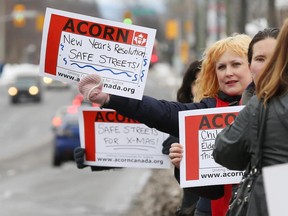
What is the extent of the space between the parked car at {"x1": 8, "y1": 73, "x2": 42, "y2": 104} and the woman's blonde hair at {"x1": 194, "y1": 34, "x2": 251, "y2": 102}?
52.7 metres

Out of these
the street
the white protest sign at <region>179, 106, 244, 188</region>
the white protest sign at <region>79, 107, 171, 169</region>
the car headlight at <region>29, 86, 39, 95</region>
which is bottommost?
the car headlight at <region>29, 86, 39, 95</region>

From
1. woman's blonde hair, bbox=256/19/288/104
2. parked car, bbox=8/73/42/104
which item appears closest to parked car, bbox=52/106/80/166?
woman's blonde hair, bbox=256/19/288/104

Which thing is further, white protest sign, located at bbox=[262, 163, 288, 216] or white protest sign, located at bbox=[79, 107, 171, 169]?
white protest sign, located at bbox=[79, 107, 171, 169]

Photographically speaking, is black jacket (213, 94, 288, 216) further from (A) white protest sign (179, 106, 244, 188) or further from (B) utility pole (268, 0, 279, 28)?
(B) utility pole (268, 0, 279, 28)

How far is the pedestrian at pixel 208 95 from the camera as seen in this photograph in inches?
207

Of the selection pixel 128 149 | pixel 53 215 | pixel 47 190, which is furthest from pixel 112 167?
pixel 47 190

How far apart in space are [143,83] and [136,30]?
0.29 meters

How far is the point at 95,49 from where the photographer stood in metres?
5.59

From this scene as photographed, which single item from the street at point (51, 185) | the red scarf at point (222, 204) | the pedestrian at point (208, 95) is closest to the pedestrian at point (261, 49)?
the pedestrian at point (208, 95)

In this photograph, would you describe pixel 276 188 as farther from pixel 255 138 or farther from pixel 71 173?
pixel 71 173

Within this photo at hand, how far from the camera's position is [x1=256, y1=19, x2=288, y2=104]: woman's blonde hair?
13.1ft

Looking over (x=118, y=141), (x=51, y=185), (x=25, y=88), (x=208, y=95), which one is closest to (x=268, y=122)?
(x=208, y=95)

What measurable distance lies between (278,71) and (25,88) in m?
56.2

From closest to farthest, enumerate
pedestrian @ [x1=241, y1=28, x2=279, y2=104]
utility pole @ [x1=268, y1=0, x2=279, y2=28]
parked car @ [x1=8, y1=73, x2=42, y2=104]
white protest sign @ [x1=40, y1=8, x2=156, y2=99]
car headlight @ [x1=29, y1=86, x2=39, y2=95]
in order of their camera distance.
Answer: pedestrian @ [x1=241, y1=28, x2=279, y2=104], white protest sign @ [x1=40, y1=8, x2=156, y2=99], utility pole @ [x1=268, y1=0, x2=279, y2=28], car headlight @ [x1=29, y1=86, x2=39, y2=95], parked car @ [x1=8, y1=73, x2=42, y2=104]
